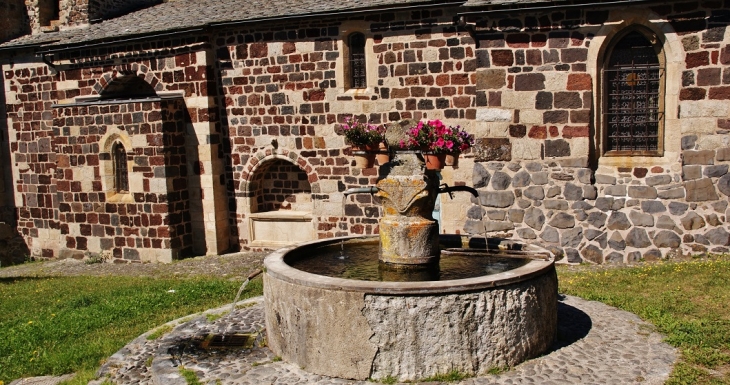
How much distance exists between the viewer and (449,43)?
1223 centimetres

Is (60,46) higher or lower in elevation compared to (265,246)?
higher

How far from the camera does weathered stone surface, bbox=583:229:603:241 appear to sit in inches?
421

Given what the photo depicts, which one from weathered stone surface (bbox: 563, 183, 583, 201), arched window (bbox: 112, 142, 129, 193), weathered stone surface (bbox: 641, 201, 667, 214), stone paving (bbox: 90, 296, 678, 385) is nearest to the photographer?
stone paving (bbox: 90, 296, 678, 385)

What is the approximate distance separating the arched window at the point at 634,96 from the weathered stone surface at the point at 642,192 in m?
0.56

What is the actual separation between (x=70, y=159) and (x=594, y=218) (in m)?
11.3

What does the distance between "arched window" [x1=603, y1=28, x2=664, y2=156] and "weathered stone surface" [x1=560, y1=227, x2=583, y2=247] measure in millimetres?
1337

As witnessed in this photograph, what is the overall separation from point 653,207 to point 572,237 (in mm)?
1287

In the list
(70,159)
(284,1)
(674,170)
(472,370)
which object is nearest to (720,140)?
(674,170)

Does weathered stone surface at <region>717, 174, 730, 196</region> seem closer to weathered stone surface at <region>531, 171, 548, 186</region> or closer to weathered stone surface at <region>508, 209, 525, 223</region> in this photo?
weathered stone surface at <region>531, 171, 548, 186</region>

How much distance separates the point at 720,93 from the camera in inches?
392

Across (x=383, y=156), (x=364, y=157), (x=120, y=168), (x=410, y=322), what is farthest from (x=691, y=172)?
(x=120, y=168)

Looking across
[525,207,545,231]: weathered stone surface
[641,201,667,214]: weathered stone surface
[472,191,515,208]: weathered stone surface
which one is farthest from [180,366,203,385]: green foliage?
[641,201,667,214]: weathered stone surface

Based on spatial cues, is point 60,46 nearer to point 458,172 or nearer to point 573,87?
point 458,172

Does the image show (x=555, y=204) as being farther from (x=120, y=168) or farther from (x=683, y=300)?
(x=120, y=168)
